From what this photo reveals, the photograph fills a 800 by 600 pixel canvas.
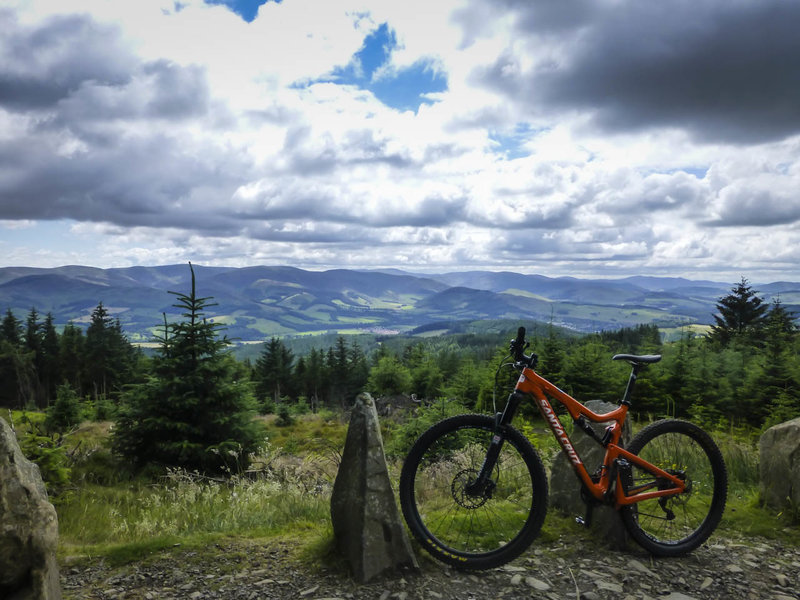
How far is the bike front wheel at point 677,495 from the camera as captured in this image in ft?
16.5

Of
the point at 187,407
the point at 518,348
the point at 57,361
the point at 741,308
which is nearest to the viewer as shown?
the point at 518,348

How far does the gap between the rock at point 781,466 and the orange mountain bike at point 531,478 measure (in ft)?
3.62

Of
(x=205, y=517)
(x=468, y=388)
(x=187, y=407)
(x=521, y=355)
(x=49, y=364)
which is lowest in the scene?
(x=49, y=364)

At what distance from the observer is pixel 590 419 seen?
16.6 feet

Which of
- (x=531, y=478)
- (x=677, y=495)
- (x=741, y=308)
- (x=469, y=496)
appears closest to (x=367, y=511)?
(x=469, y=496)

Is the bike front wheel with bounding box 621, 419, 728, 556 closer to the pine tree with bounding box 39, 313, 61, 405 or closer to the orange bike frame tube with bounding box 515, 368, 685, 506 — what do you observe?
the orange bike frame tube with bounding box 515, 368, 685, 506

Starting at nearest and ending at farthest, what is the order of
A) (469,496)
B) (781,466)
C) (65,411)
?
(469,496) → (781,466) → (65,411)

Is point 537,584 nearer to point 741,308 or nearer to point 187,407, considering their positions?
point 187,407

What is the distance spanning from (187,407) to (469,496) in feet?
30.3

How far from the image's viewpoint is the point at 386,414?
43.6 meters

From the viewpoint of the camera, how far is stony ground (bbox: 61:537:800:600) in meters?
4.27

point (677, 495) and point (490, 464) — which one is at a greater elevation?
point (490, 464)

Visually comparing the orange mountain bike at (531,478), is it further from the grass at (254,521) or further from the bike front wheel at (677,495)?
the grass at (254,521)

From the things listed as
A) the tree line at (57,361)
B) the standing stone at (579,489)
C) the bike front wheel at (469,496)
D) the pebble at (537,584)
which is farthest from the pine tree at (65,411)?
the tree line at (57,361)
